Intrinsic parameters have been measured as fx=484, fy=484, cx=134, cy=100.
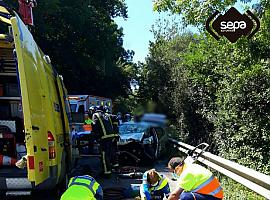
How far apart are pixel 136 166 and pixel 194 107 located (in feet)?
12.2

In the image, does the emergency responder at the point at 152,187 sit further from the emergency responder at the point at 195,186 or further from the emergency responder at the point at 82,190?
the emergency responder at the point at 195,186

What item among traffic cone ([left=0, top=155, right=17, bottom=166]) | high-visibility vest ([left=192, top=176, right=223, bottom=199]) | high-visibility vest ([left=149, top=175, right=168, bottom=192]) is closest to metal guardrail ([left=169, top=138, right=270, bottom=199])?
high-visibility vest ([left=192, top=176, right=223, bottom=199])

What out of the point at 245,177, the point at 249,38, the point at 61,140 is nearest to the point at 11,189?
the point at 61,140

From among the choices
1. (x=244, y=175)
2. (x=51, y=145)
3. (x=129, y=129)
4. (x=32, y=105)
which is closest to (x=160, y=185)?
(x=244, y=175)

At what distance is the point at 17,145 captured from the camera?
824 centimetres

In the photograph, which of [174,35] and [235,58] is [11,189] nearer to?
[235,58]

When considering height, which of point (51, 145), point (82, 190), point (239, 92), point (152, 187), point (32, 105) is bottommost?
point (152, 187)

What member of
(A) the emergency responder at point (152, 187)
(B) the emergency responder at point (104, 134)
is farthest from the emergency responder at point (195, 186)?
(B) the emergency responder at point (104, 134)

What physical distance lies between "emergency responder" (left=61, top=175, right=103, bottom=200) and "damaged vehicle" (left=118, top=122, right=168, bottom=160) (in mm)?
7900

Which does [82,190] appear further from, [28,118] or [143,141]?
[143,141]

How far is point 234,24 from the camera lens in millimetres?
8531

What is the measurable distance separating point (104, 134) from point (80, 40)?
2313cm

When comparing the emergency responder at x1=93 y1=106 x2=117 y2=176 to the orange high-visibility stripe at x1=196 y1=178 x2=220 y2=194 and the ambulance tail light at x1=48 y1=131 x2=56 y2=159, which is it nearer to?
the ambulance tail light at x1=48 y1=131 x2=56 y2=159

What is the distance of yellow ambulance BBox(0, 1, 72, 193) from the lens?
5.70m
